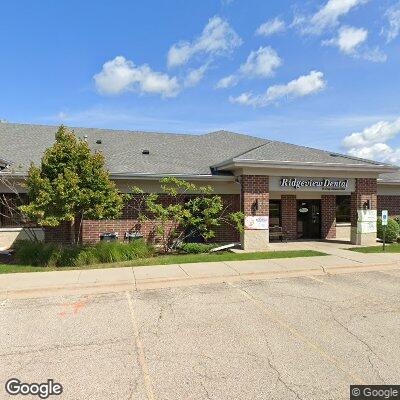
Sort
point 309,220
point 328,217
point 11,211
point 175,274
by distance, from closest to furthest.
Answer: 1. point 175,274
2. point 11,211
3. point 328,217
4. point 309,220

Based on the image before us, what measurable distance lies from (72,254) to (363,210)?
12.3 m

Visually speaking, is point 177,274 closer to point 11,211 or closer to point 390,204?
point 11,211

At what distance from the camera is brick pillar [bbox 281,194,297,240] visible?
714 inches

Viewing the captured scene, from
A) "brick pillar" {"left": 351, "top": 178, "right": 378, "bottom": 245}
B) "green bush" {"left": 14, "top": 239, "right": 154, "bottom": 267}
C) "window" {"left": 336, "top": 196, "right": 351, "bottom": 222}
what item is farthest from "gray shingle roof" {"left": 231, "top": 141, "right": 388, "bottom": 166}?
"green bush" {"left": 14, "top": 239, "right": 154, "bottom": 267}

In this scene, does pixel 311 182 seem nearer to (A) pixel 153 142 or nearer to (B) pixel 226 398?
A: (A) pixel 153 142

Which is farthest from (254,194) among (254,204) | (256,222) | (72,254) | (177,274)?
(72,254)

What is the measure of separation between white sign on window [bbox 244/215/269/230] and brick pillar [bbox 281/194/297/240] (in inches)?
147

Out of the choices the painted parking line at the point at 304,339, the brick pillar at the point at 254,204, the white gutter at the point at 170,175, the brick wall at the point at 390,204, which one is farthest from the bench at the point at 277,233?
the painted parking line at the point at 304,339

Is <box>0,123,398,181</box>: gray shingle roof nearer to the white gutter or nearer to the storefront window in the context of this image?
the white gutter

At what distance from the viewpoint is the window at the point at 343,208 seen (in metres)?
18.9

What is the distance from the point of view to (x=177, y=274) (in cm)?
977

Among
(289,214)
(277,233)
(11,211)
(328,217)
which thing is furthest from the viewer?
(328,217)

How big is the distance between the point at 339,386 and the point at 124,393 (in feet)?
7.88

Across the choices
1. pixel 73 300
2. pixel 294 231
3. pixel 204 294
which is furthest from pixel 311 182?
pixel 73 300
